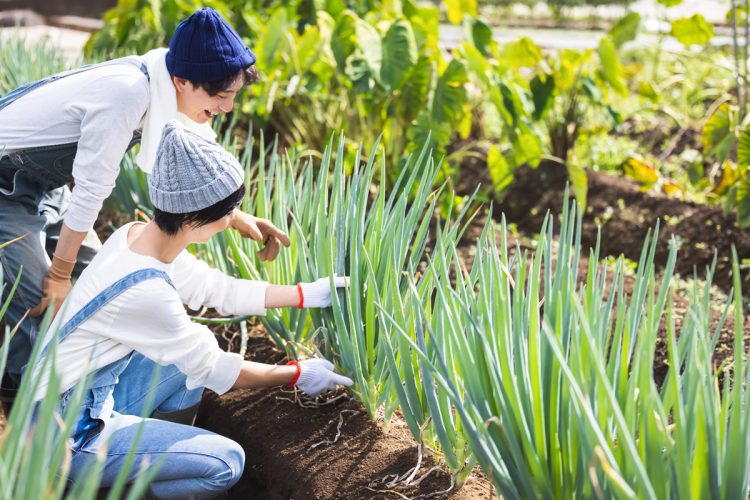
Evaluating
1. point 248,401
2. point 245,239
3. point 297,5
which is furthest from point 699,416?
point 297,5

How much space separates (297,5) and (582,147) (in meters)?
1.70

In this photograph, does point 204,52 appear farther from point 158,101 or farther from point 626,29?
point 626,29

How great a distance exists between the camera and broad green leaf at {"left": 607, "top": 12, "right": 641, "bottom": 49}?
4920 millimetres

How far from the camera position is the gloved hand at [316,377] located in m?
2.17

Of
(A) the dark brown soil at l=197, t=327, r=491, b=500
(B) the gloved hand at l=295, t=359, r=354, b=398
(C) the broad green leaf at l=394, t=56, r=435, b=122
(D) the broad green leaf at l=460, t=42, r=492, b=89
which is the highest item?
(D) the broad green leaf at l=460, t=42, r=492, b=89

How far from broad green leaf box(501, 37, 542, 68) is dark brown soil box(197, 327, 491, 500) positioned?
8.97 feet

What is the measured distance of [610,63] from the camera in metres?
4.46

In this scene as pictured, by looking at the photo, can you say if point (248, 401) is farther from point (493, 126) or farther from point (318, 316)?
point (493, 126)

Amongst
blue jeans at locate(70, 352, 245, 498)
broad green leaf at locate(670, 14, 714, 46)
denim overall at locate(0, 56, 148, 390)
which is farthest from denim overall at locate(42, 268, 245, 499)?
broad green leaf at locate(670, 14, 714, 46)

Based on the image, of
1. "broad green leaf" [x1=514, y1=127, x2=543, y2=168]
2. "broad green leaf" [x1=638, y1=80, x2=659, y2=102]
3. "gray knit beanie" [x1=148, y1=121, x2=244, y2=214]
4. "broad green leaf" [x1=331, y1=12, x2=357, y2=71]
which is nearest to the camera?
"gray knit beanie" [x1=148, y1=121, x2=244, y2=214]

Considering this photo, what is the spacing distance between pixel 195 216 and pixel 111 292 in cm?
22

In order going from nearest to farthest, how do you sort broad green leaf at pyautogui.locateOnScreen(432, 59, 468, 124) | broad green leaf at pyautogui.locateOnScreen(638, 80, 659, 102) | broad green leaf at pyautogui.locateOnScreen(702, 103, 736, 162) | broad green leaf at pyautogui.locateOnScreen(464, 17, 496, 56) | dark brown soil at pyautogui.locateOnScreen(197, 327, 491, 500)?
dark brown soil at pyautogui.locateOnScreen(197, 327, 491, 500)
broad green leaf at pyautogui.locateOnScreen(702, 103, 736, 162)
broad green leaf at pyautogui.locateOnScreen(432, 59, 468, 124)
broad green leaf at pyautogui.locateOnScreen(464, 17, 496, 56)
broad green leaf at pyautogui.locateOnScreen(638, 80, 659, 102)

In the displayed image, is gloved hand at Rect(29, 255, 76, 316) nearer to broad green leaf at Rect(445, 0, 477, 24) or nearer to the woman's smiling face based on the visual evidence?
the woman's smiling face

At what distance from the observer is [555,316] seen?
1.74 meters
